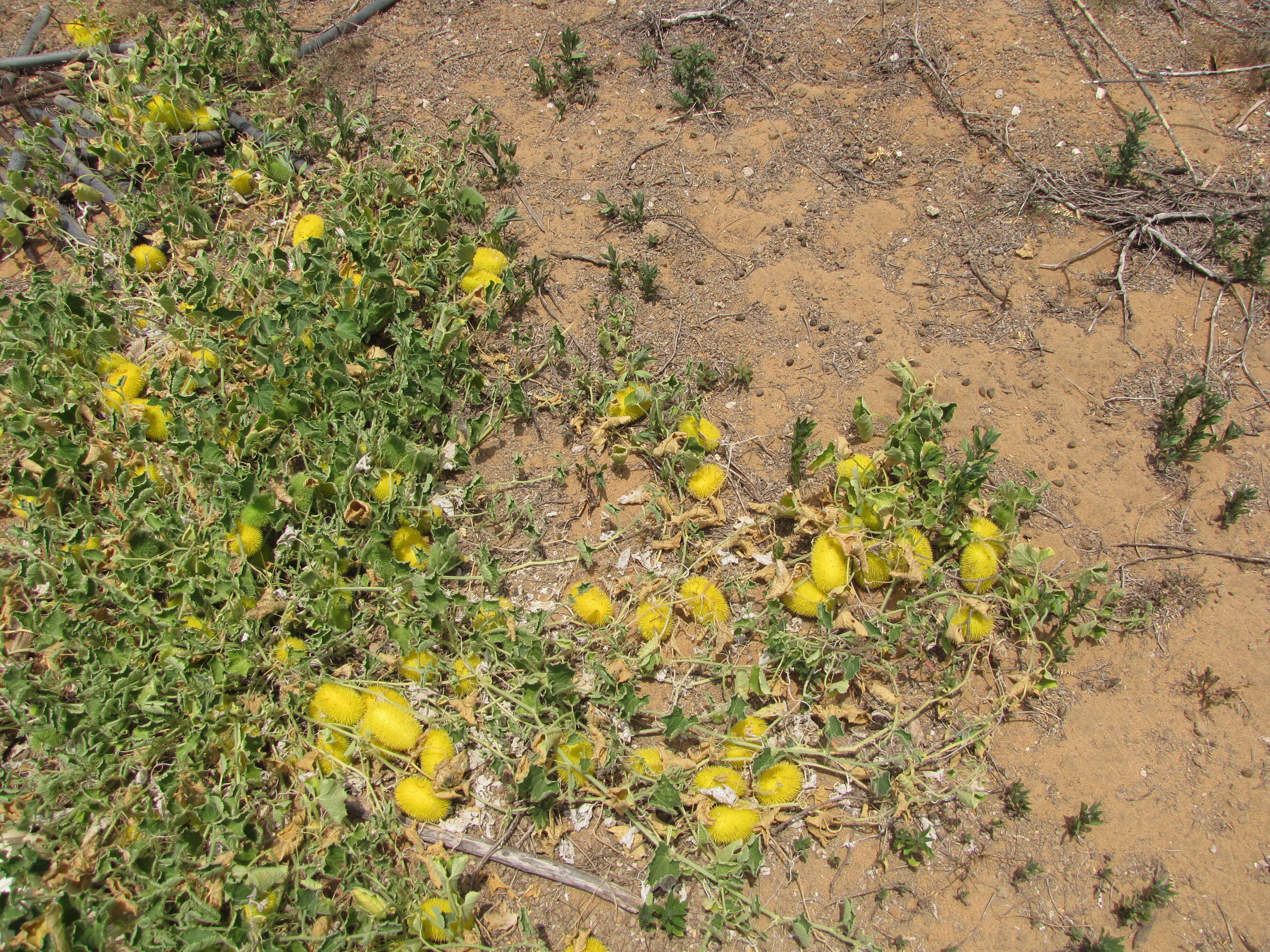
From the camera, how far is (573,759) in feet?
9.67

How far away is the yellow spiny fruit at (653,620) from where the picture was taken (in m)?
3.27

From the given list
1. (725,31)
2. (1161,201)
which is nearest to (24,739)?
(725,31)

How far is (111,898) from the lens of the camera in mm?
2576

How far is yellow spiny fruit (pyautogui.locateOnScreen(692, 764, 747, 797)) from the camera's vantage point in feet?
9.62

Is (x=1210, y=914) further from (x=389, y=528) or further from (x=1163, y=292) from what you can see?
(x=389, y=528)

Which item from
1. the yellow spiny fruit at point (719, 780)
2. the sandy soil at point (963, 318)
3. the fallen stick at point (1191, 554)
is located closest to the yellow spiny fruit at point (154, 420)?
the sandy soil at point (963, 318)

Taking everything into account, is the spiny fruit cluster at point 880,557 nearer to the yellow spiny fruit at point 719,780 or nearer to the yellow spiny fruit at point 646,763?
the yellow spiny fruit at point 719,780

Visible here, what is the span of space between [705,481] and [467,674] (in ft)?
4.30

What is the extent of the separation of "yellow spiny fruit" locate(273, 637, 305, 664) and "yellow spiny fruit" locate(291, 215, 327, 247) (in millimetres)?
2310

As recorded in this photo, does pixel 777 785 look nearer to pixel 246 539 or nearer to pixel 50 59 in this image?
pixel 246 539

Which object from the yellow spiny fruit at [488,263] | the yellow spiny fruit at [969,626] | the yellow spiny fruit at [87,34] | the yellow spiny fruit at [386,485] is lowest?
the yellow spiny fruit at [969,626]

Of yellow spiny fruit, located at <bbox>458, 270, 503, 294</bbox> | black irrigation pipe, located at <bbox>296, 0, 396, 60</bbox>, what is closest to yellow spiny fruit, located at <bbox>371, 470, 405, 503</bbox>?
yellow spiny fruit, located at <bbox>458, 270, 503, 294</bbox>

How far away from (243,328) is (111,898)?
2525 millimetres

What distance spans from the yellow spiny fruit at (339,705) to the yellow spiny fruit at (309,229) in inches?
102
